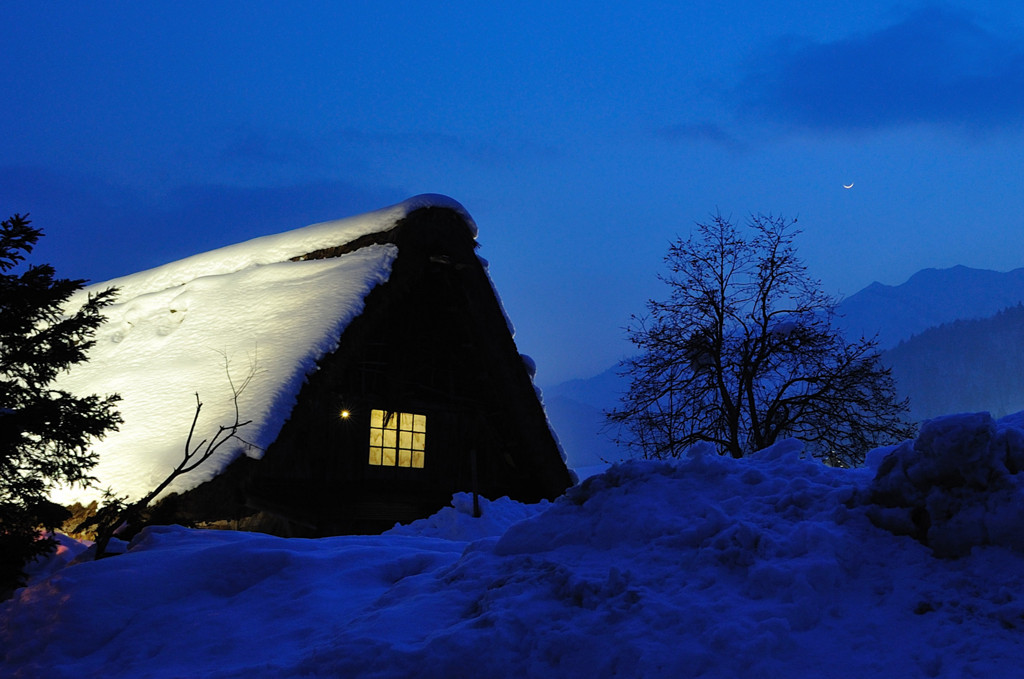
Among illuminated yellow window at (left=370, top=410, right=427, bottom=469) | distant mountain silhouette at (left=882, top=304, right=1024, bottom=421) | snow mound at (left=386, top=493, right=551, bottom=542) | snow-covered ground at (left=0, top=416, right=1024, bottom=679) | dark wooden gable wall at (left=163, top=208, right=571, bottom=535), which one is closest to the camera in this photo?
snow-covered ground at (left=0, top=416, right=1024, bottom=679)

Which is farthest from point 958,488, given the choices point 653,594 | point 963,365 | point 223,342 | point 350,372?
point 963,365

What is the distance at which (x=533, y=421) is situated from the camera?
1260 cm

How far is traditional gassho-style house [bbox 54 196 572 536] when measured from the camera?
412 inches

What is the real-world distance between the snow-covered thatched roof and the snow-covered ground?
3.43 m

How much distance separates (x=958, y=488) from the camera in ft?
13.3

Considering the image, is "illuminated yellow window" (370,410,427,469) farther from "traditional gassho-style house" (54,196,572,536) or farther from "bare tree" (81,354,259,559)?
"bare tree" (81,354,259,559)

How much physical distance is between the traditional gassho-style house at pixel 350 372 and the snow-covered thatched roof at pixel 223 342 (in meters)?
0.03

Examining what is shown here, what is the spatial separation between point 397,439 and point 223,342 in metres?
2.88

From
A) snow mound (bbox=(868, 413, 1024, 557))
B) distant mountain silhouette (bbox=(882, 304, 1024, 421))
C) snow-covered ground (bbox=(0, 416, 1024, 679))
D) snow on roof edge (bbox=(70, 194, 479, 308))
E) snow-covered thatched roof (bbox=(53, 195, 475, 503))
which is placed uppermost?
distant mountain silhouette (bbox=(882, 304, 1024, 421))

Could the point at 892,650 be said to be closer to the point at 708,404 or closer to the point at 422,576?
the point at 422,576

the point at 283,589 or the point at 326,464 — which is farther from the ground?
the point at 326,464

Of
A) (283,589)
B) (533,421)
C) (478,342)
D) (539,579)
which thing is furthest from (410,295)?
(539,579)

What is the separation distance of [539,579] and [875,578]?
5.48 ft

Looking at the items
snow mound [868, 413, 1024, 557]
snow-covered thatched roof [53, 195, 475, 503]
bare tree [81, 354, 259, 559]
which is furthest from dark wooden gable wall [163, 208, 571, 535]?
snow mound [868, 413, 1024, 557]
